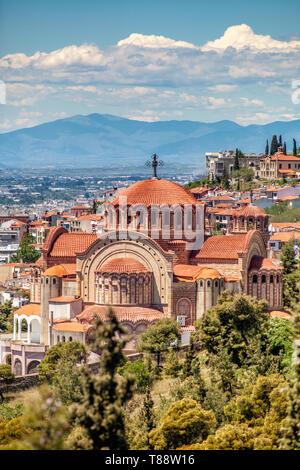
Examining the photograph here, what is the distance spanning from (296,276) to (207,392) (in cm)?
2047

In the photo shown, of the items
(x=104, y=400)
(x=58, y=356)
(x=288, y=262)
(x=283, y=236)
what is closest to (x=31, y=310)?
(x=58, y=356)

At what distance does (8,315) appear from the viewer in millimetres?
63594

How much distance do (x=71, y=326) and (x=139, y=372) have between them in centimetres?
725

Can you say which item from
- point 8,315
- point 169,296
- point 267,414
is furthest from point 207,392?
point 8,315

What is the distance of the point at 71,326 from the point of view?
153ft

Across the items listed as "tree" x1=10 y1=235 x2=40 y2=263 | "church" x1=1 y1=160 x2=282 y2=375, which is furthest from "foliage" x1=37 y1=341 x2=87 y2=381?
"tree" x1=10 y1=235 x2=40 y2=263

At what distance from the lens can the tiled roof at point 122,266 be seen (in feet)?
155

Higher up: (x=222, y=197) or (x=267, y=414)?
(x=222, y=197)

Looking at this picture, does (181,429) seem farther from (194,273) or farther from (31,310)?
(31,310)

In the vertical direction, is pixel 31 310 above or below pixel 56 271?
below

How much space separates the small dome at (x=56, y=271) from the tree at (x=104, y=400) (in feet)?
97.0

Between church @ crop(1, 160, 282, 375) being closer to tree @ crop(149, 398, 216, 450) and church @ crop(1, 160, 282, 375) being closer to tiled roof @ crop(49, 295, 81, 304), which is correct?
tiled roof @ crop(49, 295, 81, 304)

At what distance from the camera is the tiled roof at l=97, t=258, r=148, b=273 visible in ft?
155
